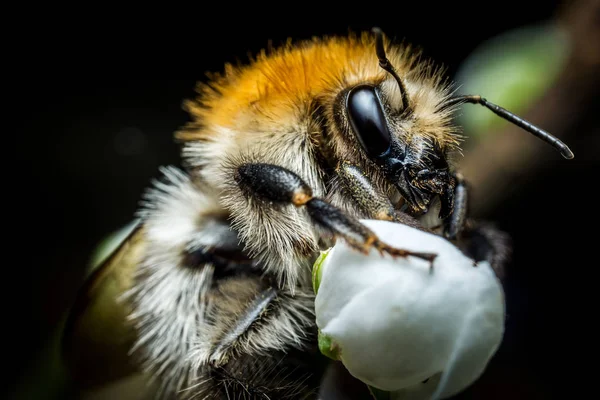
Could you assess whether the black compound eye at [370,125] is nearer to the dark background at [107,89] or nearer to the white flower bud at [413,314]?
the white flower bud at [413,314]

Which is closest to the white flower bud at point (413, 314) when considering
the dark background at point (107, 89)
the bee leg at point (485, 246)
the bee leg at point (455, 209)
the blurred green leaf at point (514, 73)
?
the bee leg at point (455, 209)

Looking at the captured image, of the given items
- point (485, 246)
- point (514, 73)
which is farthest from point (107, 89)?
point (485, 246)

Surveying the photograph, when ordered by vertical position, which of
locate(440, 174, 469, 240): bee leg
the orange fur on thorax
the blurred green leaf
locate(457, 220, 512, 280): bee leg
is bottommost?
locate(457, 220, 512, 280): bee leg

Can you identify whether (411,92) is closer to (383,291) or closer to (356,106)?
(356,106)

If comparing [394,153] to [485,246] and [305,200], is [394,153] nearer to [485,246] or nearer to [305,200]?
[305,200]

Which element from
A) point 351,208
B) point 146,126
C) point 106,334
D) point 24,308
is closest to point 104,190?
point 146,126

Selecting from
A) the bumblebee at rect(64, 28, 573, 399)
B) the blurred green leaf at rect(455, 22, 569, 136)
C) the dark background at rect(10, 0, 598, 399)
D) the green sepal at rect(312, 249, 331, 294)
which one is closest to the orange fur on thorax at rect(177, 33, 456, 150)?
the bumblebee at rect(64, 28, 573, 399)

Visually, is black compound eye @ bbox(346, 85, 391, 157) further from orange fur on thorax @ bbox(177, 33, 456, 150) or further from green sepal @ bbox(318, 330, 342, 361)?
green sepal @ bbox(318, 330, 342, 361)
